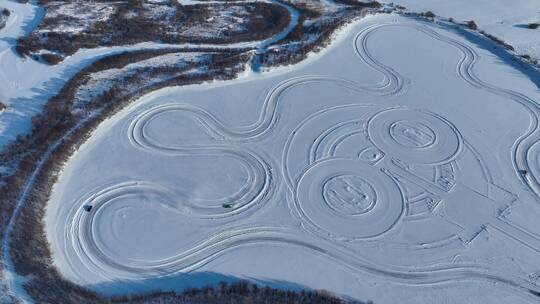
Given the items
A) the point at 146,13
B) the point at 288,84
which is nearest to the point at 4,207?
the point at 288,84

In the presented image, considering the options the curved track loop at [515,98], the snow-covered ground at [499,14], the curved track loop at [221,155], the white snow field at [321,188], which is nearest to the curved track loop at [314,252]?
the white snow field at [321,188]

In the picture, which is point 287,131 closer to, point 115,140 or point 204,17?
point 115,140

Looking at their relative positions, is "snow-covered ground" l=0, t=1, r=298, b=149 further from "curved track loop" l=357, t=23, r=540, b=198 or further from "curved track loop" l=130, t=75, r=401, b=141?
"curved track loop" l=357, t=23, r=540, b=198

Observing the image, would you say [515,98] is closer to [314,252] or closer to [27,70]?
[314,252]

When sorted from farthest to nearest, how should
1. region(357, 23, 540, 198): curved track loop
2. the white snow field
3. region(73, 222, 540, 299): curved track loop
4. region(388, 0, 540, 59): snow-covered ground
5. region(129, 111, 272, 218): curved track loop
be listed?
region(388, 0, 540, 59): snow-covered ground → region(357, 23, 540, 198): curved track loop → region(129, 111, 272, 218): curved track loop → the white snow field → region(73, 222, 540, 299): curved track loop

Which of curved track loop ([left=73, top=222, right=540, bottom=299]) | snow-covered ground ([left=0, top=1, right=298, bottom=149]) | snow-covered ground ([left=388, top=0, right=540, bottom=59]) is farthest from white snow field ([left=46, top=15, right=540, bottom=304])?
snow-covered ground ([left=388, top=0, right=540, bottom=59])

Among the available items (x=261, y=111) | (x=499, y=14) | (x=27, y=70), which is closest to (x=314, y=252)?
(x=261, y=111)
